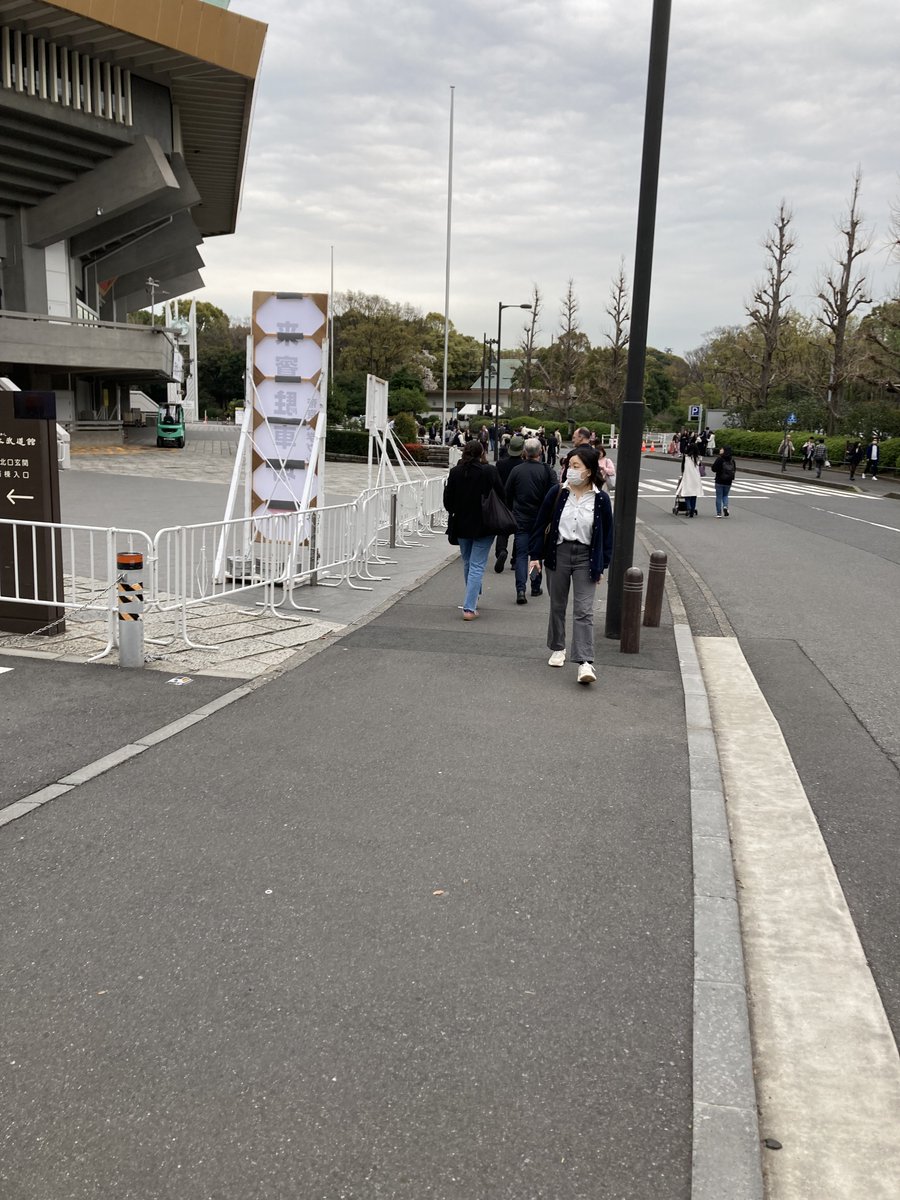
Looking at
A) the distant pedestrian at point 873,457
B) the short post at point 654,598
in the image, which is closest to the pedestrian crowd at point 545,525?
the short post at point 654,598

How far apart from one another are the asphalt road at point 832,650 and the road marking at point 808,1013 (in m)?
0.11

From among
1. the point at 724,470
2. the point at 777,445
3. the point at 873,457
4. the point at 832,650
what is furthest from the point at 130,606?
the point at 777,445

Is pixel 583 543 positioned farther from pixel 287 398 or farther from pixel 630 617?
pixel 287 398

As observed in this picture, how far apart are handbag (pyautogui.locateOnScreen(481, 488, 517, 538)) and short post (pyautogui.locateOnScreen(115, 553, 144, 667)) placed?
3528 millimetres

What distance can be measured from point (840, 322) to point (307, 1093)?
160ft

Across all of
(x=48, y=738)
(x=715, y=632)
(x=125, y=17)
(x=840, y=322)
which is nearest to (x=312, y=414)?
(x=715, y=632)

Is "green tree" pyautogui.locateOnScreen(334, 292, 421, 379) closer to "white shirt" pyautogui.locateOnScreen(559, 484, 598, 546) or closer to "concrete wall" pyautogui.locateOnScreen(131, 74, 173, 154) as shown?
"concrete wall" pyautogui.locateOnScreen(131, 74, 173, 154)

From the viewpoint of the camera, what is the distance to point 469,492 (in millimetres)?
9578

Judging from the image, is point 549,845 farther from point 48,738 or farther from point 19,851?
point 48,738

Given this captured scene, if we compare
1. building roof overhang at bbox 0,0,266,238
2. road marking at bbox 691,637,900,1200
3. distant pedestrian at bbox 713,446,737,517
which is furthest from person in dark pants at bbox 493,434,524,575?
building roof overhang at bbox 0,0,266,238

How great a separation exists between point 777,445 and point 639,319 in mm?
44206

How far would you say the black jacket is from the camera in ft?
34.5

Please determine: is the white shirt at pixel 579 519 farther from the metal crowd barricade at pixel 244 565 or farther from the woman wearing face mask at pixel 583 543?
the metal crowd barricade at pixel 244 565

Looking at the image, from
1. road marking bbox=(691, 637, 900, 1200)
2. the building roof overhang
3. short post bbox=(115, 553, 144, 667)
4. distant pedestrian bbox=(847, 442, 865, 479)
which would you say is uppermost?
the building roof overhang
